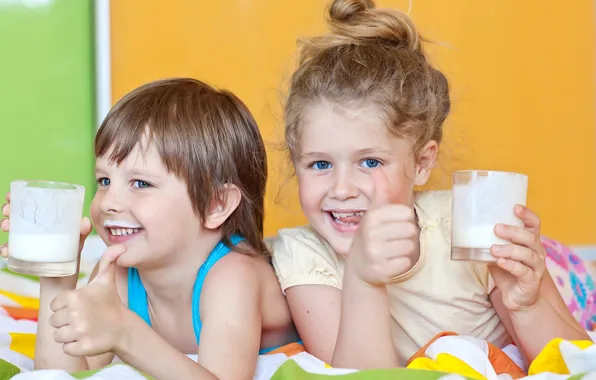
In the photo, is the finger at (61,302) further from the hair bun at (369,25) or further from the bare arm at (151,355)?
the hair bun at (369,25)

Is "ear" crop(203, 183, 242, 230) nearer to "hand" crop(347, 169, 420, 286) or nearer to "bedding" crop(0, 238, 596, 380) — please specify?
"bedding" crop(0, 238, 596, 380)

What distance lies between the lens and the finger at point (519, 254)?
1.23m

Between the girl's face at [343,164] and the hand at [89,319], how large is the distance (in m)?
0.45

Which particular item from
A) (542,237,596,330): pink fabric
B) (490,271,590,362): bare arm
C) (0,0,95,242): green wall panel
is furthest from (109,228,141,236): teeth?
(0,0,95,242): green wall panel

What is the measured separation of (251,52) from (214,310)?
5.07 feet

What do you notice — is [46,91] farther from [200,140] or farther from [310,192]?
[310,192]

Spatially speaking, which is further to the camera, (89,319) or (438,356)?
(438,356)

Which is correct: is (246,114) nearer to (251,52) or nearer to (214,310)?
(214,310)

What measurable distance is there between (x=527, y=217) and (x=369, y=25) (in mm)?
582

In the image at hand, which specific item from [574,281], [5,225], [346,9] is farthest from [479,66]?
[5,225]

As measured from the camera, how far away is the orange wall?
2740 millimetres

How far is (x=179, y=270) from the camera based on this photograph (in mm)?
1547

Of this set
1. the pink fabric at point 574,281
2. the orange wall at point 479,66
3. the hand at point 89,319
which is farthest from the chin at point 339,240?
the orange wall at point 479,66

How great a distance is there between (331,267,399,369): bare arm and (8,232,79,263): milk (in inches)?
16.7
